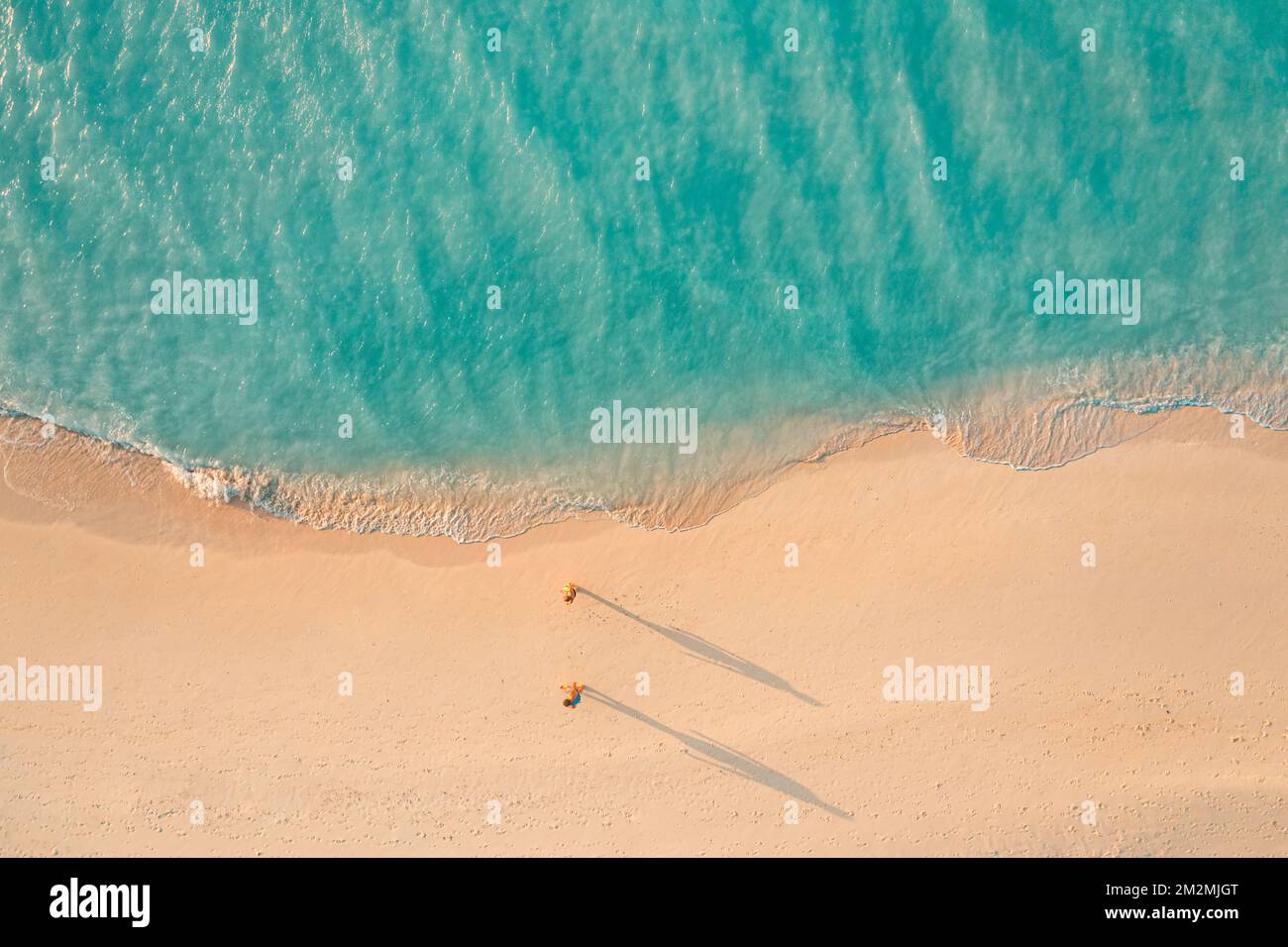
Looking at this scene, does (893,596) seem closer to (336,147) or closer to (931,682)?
(931,682)

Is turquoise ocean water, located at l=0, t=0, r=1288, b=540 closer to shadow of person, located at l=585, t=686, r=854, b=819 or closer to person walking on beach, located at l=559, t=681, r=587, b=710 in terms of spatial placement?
person walking on beach, located at l=559, t=681, r=587, b=710

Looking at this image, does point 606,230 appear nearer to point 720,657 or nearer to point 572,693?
point 720,657

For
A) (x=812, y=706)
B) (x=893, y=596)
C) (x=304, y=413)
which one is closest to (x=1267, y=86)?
(x=893, y=596)

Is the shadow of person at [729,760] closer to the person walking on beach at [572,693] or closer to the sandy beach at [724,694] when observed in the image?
the sandy beach at [724,694]

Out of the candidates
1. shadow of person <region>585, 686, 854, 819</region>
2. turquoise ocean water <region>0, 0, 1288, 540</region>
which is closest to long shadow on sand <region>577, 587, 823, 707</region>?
shadow of person <region>585, 686, 854, 819</region>

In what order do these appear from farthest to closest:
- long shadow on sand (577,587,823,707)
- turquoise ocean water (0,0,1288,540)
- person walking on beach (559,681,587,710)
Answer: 1. turquoise ocean water (0,0,1288,540)
2. long shadow on sand (577,587,823,707)
3. person walking on beach (559,681,587,710)
